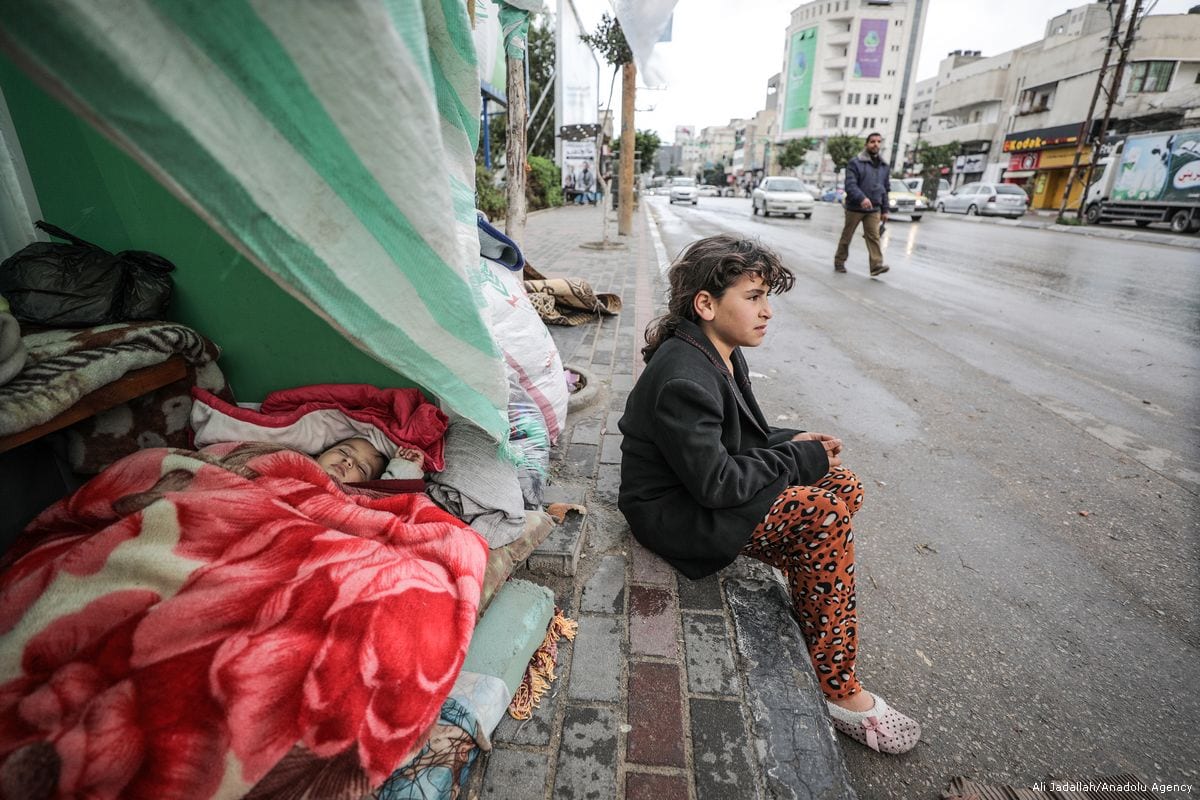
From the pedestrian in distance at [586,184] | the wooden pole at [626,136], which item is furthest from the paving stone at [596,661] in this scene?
the pedestrian in distance at [586,184]

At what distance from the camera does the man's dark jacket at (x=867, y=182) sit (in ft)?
27.2

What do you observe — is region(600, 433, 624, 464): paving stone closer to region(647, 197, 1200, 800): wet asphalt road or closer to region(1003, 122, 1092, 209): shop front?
region(647, 197, 1200, 800): wet asphalt road

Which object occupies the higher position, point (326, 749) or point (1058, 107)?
point (1058, 107)

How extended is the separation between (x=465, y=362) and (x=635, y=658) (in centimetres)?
100

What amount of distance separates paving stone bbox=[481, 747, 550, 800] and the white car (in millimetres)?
22102

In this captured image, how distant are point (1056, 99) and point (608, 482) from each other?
44954 millimetres

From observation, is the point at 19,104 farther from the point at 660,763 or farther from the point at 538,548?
the point at 660,763

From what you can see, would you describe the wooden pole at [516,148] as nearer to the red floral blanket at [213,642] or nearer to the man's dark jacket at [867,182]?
the red floral blanket at [213,642]

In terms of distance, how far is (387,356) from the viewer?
1482mm

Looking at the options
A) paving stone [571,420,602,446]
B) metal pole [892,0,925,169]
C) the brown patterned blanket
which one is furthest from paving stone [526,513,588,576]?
metal pole [892,0,925,169]

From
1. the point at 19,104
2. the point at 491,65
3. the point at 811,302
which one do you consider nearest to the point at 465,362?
the point at 19,104

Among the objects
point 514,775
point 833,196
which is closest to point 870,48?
point 833,196

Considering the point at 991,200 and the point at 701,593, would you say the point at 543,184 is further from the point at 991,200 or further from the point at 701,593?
the point at 701,593

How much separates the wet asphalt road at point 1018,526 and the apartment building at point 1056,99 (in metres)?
31.4
